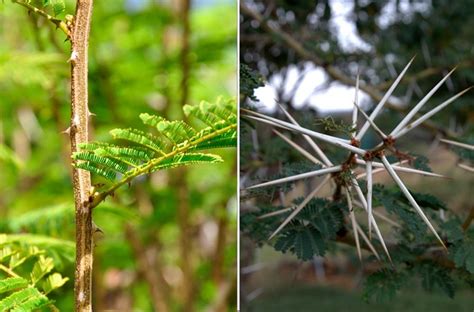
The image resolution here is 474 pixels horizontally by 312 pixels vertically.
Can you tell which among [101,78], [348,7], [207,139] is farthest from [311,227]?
[348,7]

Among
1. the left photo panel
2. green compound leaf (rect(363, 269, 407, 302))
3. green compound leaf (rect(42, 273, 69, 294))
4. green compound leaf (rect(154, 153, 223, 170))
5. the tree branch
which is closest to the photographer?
green compound leaf (rect(154, 153, 223, 170))

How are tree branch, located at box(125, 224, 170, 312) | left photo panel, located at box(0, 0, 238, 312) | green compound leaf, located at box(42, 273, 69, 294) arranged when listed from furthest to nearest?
tree branch, located at box(125, 224, 170, 312) < left photo panel, located at box(0, 0, 238, 312) < green compound leaf, located at box(42, 273, 69, 294)

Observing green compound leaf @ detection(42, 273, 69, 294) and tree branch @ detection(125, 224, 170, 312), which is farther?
tree branch @ detection(125, 224, 170, 312)

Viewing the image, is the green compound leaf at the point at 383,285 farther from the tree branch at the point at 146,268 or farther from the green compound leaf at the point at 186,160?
the tree branch at the point at 146,268

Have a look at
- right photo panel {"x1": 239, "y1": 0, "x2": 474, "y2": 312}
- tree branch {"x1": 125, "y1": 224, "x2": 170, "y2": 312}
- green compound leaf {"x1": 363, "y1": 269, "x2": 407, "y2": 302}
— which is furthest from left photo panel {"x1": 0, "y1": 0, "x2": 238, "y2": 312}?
green compound leaf {"x1": 363, "y1": 269, "x2": 407, "y2": 302}

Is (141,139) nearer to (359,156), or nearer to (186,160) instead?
(186,160)

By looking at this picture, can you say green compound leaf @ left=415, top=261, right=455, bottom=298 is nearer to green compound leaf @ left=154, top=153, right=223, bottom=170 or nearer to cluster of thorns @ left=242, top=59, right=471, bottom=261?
cluster of thorns @ left=242, top=59, right=471, bottom=261

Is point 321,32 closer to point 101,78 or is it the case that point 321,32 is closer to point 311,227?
point 101,78

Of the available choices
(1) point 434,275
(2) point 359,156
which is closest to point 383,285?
(1) point 434,275
